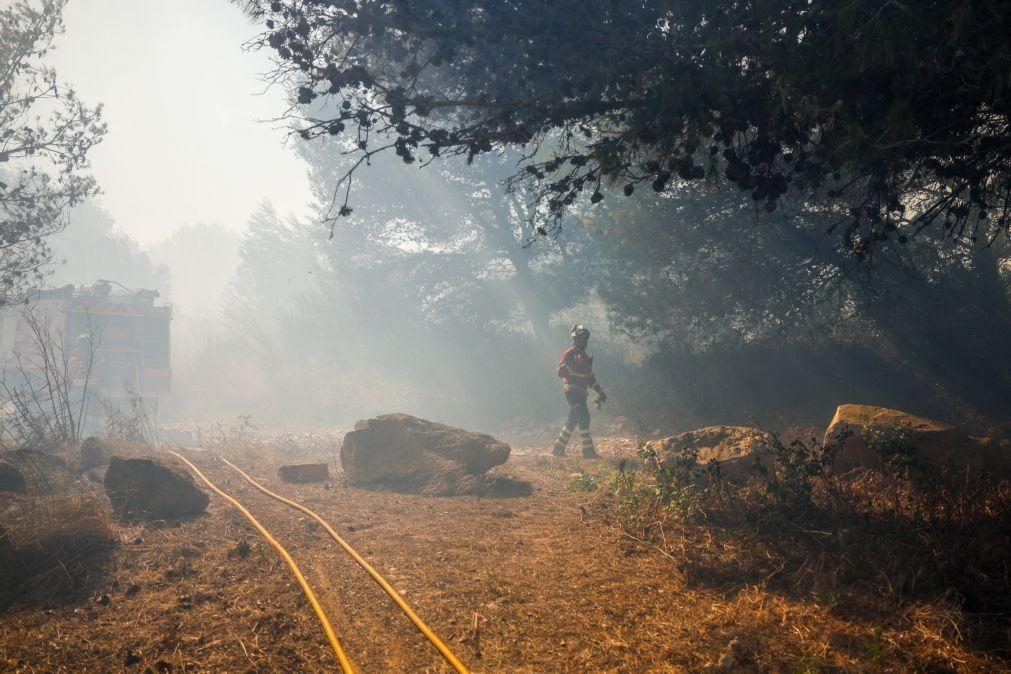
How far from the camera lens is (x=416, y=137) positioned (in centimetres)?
409

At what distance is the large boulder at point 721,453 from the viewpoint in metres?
6.12

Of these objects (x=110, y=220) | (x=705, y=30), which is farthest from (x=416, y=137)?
(x=110, y=220)

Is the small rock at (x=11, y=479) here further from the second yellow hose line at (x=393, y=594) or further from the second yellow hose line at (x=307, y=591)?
the second yellow hose line at (x=393, y=594)

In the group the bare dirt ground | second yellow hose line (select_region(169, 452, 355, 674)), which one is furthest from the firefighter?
second yellow hose line (select_region(169, 452, 355, 674))

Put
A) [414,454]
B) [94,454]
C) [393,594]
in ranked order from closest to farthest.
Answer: [393,594] < [414,454] < [94,454]

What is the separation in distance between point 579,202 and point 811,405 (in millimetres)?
9060

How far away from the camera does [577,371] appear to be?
11133 millimetres

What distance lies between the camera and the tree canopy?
126 inches

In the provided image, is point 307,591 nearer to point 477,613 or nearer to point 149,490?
point 477,613

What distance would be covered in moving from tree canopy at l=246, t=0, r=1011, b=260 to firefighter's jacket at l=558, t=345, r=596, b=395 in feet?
20.9

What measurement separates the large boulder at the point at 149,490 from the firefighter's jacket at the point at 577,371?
21.2 ft

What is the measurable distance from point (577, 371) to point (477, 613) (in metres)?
7.28

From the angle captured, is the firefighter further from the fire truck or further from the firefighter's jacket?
the fire truck

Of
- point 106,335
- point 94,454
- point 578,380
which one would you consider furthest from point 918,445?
point 106,335
